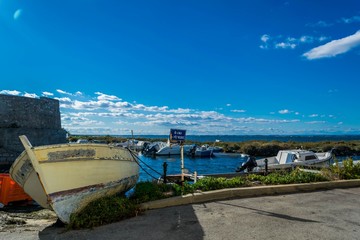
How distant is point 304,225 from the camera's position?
6188 mm

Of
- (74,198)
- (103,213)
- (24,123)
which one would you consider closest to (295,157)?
(103,213)

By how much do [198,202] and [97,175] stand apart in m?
2.91

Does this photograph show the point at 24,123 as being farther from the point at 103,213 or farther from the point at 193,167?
the point at 193,167

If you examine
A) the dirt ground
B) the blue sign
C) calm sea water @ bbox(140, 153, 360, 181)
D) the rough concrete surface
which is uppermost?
the blue sign

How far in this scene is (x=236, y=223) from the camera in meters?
6.41

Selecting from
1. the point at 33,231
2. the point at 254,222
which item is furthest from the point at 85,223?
the point at 254,222

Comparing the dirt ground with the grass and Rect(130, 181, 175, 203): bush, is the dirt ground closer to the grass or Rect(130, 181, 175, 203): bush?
the grass

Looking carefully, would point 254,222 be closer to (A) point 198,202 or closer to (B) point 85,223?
(A) point 198,202

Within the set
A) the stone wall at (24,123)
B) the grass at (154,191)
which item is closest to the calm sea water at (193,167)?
the stone wall at (24,123)

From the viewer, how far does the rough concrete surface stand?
19.0ft

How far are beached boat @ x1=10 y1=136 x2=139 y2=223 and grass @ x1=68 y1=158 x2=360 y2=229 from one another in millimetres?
310

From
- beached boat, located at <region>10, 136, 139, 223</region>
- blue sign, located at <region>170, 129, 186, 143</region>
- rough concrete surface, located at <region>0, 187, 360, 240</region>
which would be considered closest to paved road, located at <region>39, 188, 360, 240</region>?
rough concrete surface, located at <region>0, 187, 360, 240</region>

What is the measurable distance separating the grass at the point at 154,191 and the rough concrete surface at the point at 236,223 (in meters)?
0.26

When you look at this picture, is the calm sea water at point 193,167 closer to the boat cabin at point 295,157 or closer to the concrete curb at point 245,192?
the boat cabin at point 295,157
